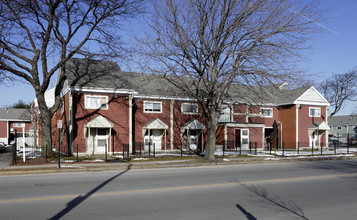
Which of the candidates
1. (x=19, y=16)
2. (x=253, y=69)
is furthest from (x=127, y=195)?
(x=19, y=16)

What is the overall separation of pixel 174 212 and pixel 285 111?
32602 mm

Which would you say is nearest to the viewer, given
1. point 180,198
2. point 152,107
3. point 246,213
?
point 246,213

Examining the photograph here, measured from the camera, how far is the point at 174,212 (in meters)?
7.87

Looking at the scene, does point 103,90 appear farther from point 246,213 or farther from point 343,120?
point 343,120

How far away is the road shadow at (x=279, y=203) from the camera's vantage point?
8062mm

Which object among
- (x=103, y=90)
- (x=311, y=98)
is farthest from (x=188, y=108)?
(x=311, y=98)

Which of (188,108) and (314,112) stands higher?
(188,108)

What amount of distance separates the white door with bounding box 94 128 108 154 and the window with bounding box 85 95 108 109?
1.89m

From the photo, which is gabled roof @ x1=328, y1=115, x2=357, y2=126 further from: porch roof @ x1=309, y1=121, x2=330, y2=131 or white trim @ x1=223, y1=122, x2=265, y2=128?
white trim @ x1=223, y1=122, x2=265, y2=128

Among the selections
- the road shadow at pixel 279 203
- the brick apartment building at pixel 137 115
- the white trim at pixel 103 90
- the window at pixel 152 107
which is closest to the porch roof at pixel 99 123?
the brick apartment building at pixel 137 115

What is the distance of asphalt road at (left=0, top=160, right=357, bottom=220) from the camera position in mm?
7719

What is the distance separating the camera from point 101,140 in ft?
88.4

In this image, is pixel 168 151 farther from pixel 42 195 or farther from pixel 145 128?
pixel 42 195

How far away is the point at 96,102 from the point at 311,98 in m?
24.4
